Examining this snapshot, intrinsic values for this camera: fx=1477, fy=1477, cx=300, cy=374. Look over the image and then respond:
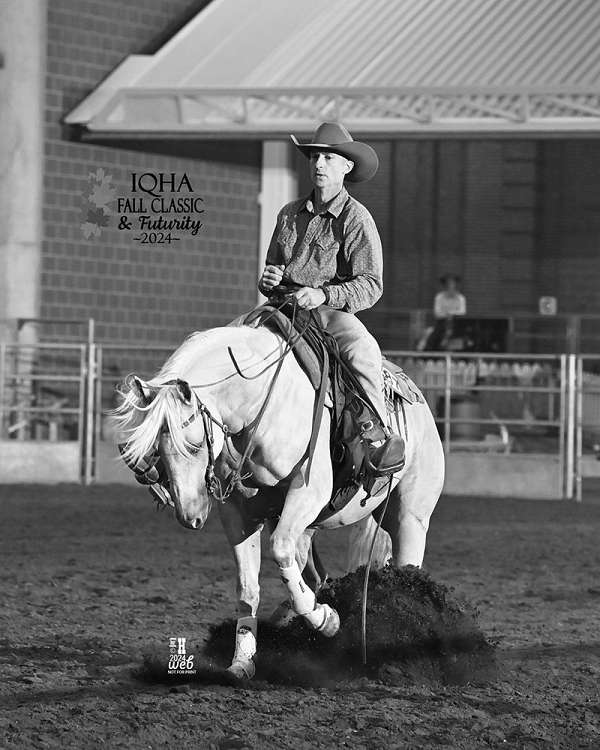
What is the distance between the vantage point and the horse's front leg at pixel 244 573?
612cm

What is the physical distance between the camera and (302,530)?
19.8 feet

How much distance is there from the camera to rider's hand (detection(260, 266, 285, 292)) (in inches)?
249

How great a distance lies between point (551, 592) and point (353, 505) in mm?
3419

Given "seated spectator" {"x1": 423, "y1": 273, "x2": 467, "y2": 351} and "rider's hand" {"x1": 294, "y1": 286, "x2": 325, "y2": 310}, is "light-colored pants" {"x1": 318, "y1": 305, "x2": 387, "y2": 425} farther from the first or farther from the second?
"seated spectator" {"x1": 423, "y1": 273, "x2": 467, "y2": 351}

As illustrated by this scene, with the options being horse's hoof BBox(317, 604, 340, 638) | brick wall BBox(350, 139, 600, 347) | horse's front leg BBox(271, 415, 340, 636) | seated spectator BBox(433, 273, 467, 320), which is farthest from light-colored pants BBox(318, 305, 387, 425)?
brick wall BBox(350, 139, 600, 347)

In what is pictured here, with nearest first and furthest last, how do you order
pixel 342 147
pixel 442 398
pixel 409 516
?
pixel 342 147
pixel 409 516
pixel 442 398

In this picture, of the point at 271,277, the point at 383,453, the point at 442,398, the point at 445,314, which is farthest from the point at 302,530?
the point at 445,314

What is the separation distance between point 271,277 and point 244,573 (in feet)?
4.15

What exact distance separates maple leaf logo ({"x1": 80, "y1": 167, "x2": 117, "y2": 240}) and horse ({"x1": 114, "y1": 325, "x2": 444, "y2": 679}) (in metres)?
1.21

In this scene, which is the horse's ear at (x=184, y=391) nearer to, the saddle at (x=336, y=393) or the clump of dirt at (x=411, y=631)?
the saddle at (x=336, y=393)

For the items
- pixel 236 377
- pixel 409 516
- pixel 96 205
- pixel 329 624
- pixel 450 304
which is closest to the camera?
pixel 236 377

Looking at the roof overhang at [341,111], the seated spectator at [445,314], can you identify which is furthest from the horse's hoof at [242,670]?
the seated spectator at [445,314]

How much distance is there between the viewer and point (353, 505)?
6594 millimetres

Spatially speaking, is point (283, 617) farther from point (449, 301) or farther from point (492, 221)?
point (492, 221)
